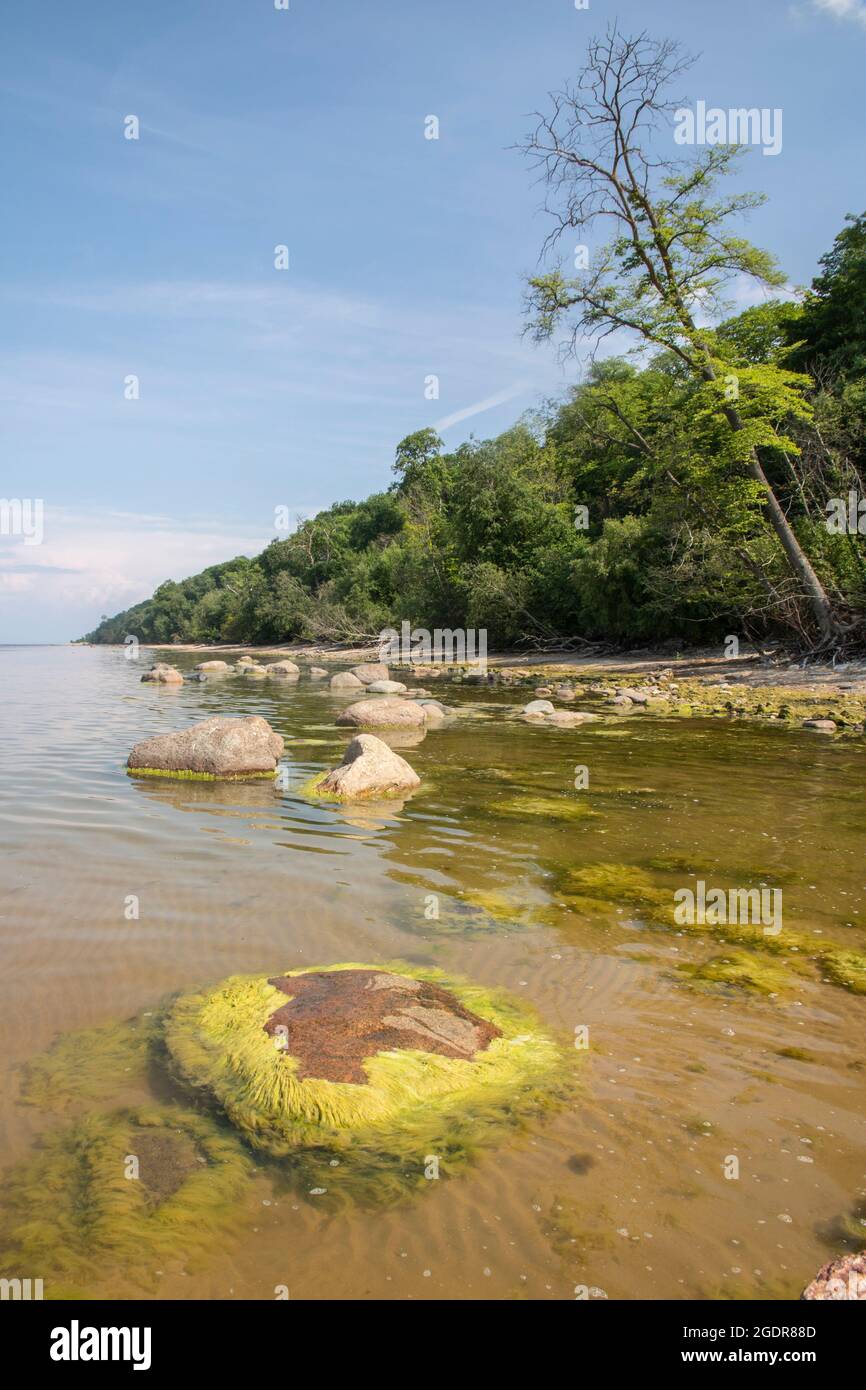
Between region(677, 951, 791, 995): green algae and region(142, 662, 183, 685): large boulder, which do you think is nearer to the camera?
region(677, 951, 791, 995): green algae

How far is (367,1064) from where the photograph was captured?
380 cm

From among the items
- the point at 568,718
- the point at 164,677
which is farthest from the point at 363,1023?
the point at 164,677

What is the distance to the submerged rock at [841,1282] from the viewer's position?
7.41ft

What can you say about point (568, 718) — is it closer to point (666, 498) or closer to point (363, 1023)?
point (666, 498)

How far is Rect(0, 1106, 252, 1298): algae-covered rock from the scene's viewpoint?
2.66 m

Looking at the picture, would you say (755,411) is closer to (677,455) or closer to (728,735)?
(677,455)

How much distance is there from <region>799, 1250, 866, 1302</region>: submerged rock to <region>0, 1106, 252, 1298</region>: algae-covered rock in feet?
6.46

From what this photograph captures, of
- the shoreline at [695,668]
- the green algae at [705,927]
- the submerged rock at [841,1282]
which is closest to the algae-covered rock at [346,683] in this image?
the shoreline at [695,668]

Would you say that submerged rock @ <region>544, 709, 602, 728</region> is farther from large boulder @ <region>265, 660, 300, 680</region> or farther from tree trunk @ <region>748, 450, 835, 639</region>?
large boulder @ <region>265, 660, 300, 680</region>

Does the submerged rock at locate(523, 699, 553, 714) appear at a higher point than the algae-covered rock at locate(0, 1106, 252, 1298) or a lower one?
higher

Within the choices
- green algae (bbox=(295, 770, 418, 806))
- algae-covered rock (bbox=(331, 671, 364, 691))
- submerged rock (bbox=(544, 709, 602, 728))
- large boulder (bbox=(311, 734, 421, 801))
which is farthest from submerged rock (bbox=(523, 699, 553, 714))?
algae-covered rock (bbox=(331, 671, 364, 691))

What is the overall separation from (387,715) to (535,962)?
11.7 m
